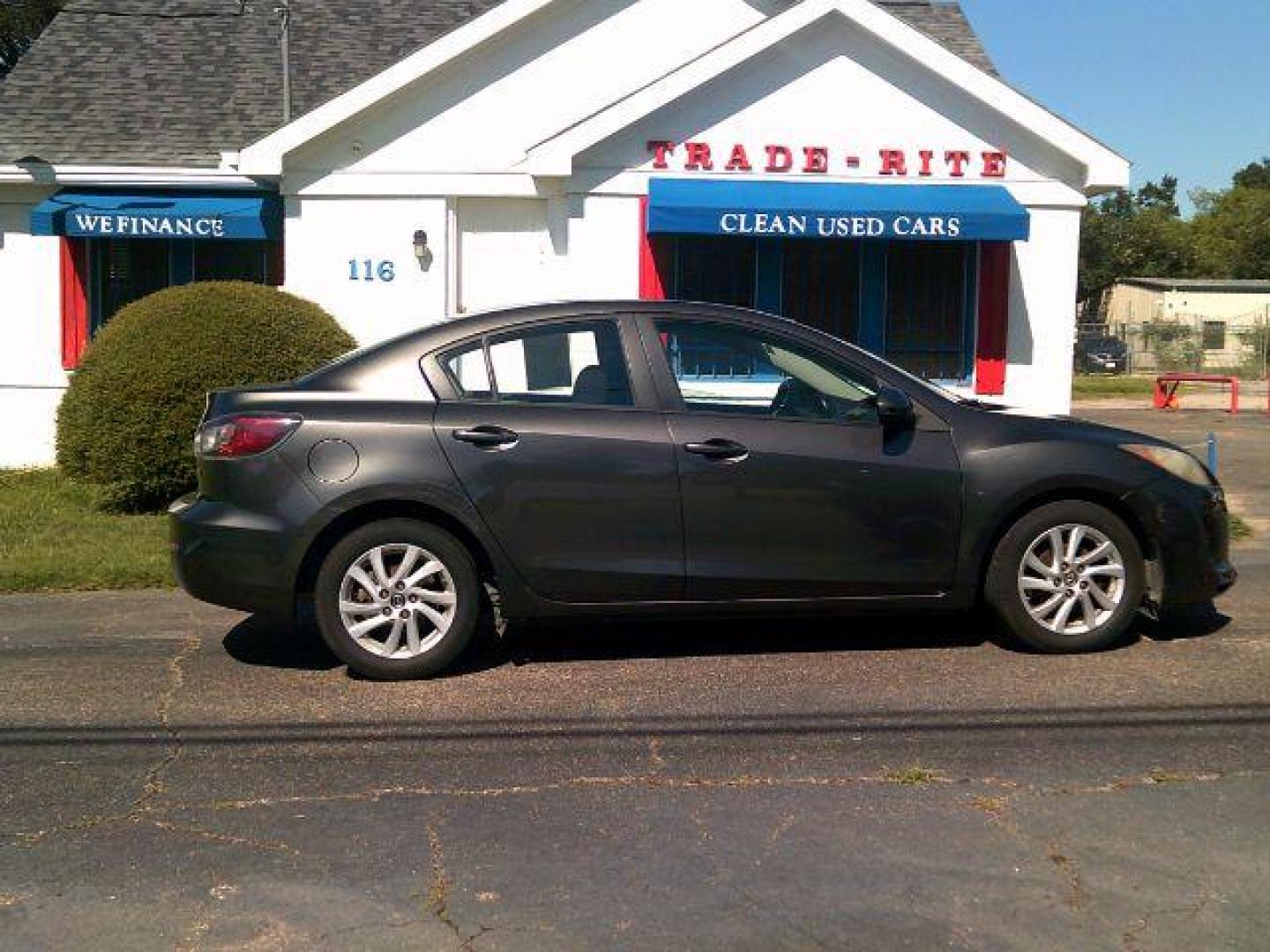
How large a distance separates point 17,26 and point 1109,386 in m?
27.9

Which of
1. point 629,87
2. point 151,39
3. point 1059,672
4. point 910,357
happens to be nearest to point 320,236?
point 629,87

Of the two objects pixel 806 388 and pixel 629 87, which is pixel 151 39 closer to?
pixel 629 87

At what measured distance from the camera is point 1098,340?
49125 mm

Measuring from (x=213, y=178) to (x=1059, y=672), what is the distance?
35.6 ft

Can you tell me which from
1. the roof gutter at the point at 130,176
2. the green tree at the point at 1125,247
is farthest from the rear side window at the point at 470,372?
the green tree at the point at 1125,247

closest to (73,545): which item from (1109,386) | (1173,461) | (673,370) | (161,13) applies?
(673,370)

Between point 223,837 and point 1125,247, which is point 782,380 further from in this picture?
point 1125,247

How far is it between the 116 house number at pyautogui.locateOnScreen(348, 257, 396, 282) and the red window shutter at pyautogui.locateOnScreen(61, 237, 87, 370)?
293cm

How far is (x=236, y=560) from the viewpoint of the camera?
632 cm

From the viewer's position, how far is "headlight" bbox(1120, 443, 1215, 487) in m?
6.71

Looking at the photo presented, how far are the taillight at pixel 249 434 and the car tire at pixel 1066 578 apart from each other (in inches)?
A: 129

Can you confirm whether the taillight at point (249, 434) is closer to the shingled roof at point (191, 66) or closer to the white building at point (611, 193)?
→ the white building at point (611, 193)

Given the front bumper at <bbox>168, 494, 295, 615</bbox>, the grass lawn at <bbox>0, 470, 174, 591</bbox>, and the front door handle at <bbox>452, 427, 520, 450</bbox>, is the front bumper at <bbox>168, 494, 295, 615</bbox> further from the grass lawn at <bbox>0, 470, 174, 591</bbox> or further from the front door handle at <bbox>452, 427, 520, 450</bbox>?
the grass lawn at <bbox>0, 470, 174, 591</bbox>

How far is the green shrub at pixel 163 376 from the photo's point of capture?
10906 mm
